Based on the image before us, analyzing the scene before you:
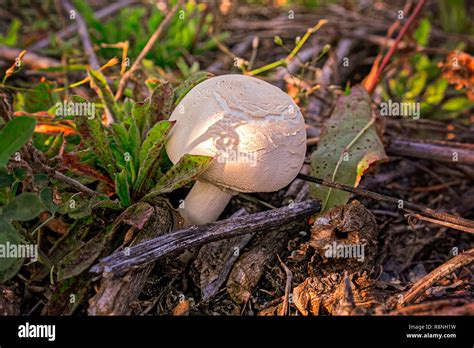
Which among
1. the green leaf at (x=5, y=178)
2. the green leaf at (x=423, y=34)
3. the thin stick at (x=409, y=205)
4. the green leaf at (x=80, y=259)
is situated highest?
the green leaf at (x=423, y=34)

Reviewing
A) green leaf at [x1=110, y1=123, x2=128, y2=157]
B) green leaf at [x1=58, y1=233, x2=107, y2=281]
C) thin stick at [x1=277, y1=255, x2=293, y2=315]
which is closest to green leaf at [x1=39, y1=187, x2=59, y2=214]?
green leaf at [x1=58, y1=233, x2=107, y2=281]

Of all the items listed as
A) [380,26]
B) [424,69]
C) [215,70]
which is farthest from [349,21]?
[215,70]

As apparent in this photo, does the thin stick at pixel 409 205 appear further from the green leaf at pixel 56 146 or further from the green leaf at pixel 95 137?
the green leaf at pixel 56 146

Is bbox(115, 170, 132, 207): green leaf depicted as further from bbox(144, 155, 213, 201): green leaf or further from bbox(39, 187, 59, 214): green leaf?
bbox(39, 187, 59, 214): green leaf

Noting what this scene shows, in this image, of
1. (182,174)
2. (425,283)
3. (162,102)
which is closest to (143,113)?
(162,102)

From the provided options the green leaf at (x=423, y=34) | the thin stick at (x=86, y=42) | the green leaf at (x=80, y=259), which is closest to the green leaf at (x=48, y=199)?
the green leaf at (x=80, y=259)

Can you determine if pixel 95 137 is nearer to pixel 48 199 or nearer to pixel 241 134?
pixel 48 199
